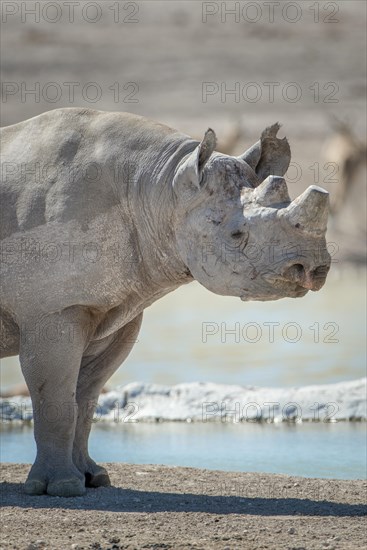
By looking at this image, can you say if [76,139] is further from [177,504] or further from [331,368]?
[331,368]

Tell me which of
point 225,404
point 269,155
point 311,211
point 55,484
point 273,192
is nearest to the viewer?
point 311,211

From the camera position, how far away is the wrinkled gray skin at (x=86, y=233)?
9.41 metres

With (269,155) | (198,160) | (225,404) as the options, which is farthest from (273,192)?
(225,404)

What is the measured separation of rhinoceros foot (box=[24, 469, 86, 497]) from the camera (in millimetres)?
9453

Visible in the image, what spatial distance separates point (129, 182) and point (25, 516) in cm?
219

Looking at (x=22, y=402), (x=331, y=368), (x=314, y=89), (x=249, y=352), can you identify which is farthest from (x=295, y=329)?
(x=314, y=89)

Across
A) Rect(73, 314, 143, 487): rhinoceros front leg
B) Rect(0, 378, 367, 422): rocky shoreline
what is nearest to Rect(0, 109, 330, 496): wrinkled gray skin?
Rect(73, 314, 143, 487): rhinoceros front leg

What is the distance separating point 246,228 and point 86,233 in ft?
3.61

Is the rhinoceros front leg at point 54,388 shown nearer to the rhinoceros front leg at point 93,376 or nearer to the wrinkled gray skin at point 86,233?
the wrinkled gray skin at point 86,233

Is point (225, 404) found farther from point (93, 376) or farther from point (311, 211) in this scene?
point (311, 211)

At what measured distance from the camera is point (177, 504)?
30.1 feet

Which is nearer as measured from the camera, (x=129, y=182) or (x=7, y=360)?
(x=129, y=182)

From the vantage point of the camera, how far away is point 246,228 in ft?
29.4

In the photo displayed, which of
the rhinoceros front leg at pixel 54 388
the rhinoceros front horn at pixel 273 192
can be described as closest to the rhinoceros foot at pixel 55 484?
the rhinoceros front leg at pixel 54 388
